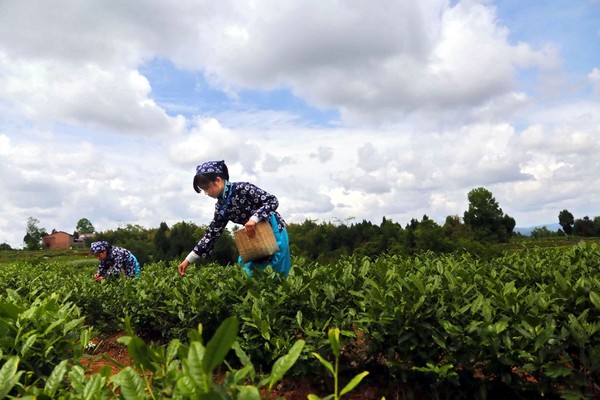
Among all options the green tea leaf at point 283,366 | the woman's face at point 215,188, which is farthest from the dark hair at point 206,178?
the green tea leaf at point 283,366

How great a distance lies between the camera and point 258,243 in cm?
441

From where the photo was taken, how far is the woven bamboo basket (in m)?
4.39

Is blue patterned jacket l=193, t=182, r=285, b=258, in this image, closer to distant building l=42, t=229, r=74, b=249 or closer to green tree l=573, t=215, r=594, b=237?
green tree l=573, t=215, r=594, b=237

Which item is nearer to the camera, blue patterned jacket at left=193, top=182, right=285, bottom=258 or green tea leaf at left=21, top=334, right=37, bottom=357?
green tea leaf at left=21, top=334, right=37, bottom=357

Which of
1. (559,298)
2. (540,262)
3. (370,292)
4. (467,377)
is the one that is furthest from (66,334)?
(540,262)

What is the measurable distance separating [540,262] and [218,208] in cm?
316

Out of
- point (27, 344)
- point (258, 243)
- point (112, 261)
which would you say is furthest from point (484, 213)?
point (27, 344)

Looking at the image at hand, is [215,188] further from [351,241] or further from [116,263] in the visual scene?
[351,241]

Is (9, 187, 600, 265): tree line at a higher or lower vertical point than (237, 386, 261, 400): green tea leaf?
higher

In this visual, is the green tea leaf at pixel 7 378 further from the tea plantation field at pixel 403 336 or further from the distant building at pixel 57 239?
the distant building at pixel 57 239

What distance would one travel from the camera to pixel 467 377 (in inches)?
116

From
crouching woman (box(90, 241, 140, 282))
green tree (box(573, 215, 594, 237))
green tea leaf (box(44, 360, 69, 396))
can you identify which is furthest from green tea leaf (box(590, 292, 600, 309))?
green tree (box(573, 215, 594, 237))

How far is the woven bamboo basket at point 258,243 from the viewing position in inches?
173

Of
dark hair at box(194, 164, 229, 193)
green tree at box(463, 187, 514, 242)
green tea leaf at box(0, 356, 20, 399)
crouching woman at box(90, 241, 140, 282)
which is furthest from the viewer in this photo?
green tree at box(463, 187, 514, 242)
